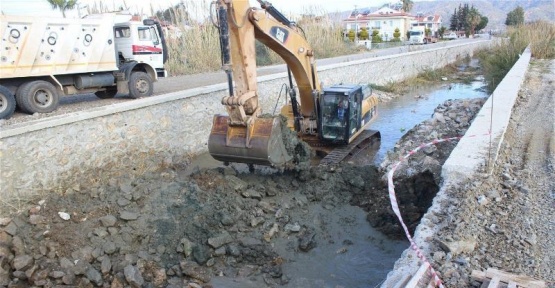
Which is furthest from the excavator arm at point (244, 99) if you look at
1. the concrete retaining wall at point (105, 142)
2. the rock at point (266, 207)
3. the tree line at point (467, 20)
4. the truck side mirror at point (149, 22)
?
the tree line at point (467, 20)

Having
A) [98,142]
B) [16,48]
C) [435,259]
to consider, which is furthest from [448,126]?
[16,48]

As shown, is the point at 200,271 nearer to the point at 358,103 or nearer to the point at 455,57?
the point at 358,103

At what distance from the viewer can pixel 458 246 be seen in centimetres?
438

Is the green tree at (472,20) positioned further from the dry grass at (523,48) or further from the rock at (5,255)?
the rock at (5,255)

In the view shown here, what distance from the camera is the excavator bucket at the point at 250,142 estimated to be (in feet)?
22.5

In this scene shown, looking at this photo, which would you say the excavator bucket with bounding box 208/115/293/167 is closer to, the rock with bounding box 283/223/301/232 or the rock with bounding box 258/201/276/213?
the rock with bounding box 258/201/276/213

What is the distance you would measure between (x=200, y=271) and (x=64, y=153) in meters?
3.81

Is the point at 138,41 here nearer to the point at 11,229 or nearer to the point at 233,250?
the point at 11,229

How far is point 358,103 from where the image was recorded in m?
10.1

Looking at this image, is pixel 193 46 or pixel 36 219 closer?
pixel 36 219

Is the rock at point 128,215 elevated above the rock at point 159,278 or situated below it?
above

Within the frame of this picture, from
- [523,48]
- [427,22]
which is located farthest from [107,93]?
[427,22]

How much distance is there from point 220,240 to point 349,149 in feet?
14.6

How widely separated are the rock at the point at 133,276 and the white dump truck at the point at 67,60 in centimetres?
513
